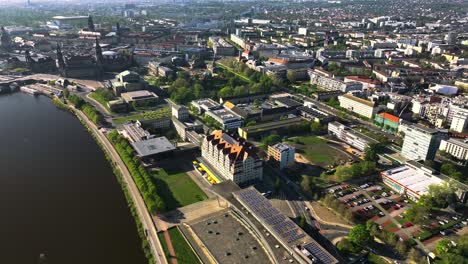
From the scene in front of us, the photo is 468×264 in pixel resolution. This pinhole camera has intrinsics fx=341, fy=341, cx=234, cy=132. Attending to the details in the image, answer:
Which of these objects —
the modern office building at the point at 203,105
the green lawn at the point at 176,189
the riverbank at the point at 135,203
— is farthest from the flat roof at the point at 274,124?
the riverbank at the point at 135,203

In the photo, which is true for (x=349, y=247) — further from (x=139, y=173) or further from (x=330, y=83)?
(x=330, y=83)

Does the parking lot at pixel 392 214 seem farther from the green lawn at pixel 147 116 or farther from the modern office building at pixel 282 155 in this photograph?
the green lawn at pixel 147 116

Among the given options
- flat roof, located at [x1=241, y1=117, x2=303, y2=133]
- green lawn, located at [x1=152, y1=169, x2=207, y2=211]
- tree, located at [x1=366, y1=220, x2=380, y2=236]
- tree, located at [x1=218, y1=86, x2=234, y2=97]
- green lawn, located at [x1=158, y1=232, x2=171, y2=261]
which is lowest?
green lawn, located at [x1=158, y1=232, x2=171, y2=261]

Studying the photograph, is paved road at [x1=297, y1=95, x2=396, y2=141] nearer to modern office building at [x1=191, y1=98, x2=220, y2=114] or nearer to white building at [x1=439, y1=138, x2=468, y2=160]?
white building at [x1=439, y1=138, x2=468, y2=160]

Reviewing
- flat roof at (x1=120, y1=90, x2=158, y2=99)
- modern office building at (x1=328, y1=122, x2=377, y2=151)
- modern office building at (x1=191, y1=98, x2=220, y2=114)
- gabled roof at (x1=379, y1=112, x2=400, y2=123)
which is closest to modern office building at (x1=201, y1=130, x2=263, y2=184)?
modern office building at (x1=328, y1=122, x2=377, y2=151)

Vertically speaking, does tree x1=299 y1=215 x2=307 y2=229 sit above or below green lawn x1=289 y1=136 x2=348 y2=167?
above

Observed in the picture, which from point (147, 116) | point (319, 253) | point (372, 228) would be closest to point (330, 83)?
point (147, 116)

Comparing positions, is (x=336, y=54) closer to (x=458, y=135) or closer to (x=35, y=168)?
(x=458, y=135)
